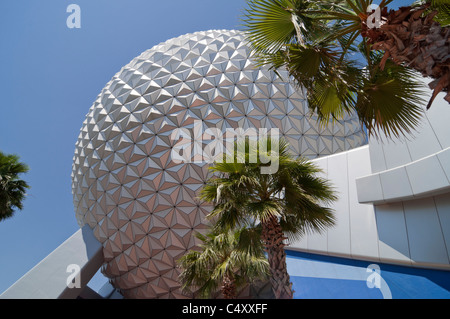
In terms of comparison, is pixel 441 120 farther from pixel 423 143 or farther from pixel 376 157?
pixel 376 157

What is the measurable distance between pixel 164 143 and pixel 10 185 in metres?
6.76

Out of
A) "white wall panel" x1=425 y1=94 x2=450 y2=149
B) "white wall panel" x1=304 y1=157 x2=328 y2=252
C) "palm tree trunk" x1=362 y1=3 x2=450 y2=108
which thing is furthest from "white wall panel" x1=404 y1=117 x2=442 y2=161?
"palm tree trunk" x1=362 y1=3 x2=450 y2=108

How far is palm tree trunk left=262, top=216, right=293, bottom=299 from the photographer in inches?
226

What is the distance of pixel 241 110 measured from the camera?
15406 millimetres

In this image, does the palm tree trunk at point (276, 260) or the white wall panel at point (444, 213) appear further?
the white wall panel at point (444, 213)

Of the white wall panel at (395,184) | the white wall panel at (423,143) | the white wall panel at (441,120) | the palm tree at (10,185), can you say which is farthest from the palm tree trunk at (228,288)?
the palm tree at (10,185)

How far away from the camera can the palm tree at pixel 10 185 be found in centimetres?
1071

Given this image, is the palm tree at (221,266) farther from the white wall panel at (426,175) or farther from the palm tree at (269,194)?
the white wall panel at (426,175)

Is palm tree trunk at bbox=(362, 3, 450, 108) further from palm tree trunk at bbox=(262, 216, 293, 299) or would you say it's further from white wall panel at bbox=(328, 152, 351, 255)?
white wall panel at bbox=(328, 152, 351, 255)

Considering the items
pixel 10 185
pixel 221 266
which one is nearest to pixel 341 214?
pixel 221 266

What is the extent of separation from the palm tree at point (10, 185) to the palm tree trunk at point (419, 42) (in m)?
12.5
